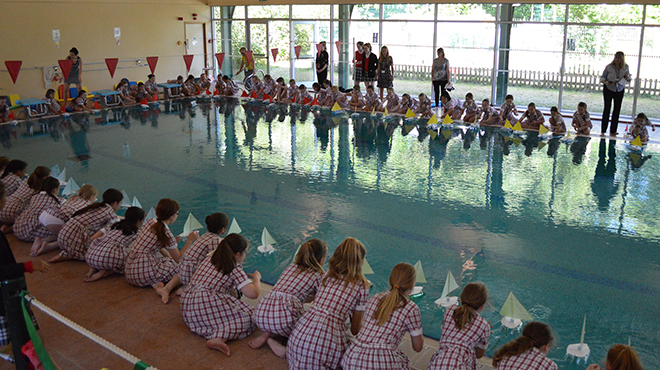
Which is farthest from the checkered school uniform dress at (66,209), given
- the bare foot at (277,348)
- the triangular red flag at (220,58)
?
the triangular red flag at (220,58)

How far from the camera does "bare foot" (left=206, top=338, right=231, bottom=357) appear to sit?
3.71 meters

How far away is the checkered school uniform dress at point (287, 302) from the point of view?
3.64 meters

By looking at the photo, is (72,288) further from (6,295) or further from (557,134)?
(557,134)

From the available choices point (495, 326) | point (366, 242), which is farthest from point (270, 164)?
point (495, 326)

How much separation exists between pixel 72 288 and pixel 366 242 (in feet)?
9.02

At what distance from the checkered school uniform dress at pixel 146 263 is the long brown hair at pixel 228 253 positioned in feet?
3.00

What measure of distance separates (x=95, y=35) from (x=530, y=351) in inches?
627

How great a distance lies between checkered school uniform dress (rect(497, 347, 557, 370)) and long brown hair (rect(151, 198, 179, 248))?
263cm

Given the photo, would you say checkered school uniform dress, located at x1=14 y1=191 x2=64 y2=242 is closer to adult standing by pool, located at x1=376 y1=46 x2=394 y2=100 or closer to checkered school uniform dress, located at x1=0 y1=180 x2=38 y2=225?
checkered school uniform dress, located at x1=0 y1=180 x2=38 y2=225

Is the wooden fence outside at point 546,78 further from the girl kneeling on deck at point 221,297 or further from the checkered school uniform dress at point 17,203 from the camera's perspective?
the girl kneeling on deck at point 221,297

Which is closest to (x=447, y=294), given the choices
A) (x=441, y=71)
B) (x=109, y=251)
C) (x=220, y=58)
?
(x=109, y=251)

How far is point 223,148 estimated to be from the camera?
9.99m

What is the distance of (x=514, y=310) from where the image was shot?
4074 millimetres

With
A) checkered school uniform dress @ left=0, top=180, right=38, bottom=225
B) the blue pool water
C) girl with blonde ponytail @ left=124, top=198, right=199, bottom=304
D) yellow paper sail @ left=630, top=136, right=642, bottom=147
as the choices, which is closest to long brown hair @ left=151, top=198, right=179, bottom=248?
girl with blonde ponytail @ left=124, top=198, right=199, bottom=304
